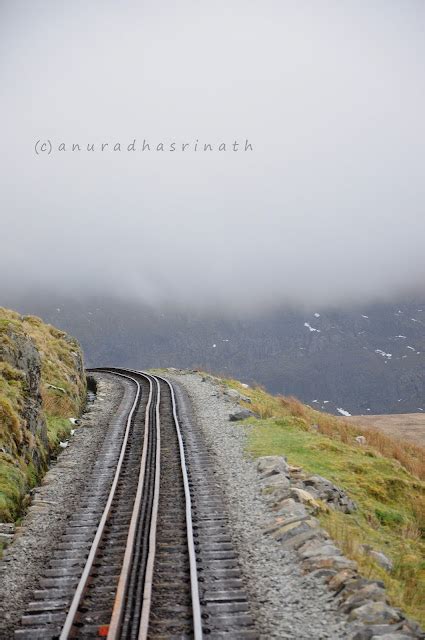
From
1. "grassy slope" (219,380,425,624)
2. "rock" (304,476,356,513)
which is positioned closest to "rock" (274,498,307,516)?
"grassy slope" (219,380,425,624)

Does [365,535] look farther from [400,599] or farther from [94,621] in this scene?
[94,621]

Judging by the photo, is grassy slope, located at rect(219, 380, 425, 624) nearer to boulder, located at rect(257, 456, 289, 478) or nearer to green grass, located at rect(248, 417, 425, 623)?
green grass, located at rect(248, 417, 425, 623)

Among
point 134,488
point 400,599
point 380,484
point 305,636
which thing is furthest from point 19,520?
point 380,484

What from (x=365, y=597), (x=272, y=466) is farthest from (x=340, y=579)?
(x=272, y=466)

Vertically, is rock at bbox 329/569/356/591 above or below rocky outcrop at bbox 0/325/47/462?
below

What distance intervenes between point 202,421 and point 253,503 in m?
11.5

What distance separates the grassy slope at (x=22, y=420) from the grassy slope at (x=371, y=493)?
7707 mm

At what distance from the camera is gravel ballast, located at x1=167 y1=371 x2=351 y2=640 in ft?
26.7

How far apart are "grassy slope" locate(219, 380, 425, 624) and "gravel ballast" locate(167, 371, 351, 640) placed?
118 centimetres

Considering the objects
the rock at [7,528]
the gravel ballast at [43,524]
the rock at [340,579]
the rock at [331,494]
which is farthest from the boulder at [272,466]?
the rock at [7,528]

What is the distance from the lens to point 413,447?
1230 inches

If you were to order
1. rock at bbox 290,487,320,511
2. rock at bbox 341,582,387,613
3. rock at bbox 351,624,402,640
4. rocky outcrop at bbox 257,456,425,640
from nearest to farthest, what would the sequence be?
1. rock at bbox 351,624,402,640
2. rocky outcrop at bbox 257,456,425,640
3. rock at bbox 341,582,387,613
4. rock at bbox 290,487,320,511

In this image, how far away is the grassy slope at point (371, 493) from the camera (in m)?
10.8

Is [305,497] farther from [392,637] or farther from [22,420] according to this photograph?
[22,420]
